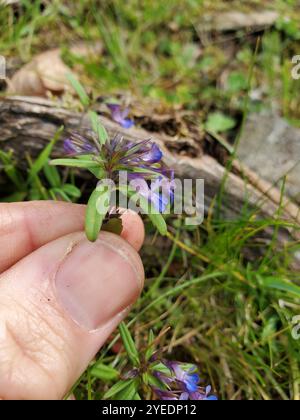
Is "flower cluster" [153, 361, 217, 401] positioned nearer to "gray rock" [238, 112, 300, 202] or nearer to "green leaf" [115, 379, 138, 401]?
"green leaf" [115, 379, 138, 401]

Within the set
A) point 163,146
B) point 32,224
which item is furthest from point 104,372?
point 163,146

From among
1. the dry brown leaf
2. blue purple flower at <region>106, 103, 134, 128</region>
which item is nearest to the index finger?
blue purple flower at <region>106, 103, 134, 128</region>

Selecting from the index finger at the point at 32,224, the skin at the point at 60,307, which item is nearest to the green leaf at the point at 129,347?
the skin at the point at 60,307

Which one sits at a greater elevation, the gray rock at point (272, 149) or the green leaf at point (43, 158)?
the green leaf at point (43, 158)

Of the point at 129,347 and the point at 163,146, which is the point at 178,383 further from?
the point at 163,146

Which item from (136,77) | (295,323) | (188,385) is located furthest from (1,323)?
(136,77)

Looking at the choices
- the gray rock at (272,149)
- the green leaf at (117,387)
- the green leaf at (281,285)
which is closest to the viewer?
the green leaf at (117,387)

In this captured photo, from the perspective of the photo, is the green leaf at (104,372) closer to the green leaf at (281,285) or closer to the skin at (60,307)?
the skin at (60,307)
